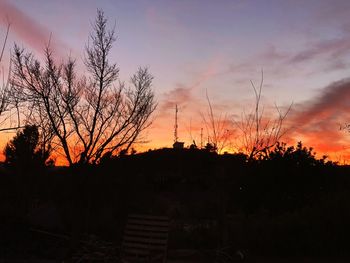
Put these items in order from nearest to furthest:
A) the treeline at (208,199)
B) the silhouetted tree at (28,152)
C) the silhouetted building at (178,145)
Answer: the treeline at (208,199)
the silhouetted tree at (28,152)
the silhouetted building at (178,145)

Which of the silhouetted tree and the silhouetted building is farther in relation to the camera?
the silhouetted building

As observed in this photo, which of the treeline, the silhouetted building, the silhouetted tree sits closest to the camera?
the treeline

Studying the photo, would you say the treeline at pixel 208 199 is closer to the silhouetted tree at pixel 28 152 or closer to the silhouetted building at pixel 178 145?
the silhouetted tree at pixel 28 152

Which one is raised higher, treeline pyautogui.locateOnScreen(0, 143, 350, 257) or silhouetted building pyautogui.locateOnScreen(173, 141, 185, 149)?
silhouetted building pyautogui.locateOnScreen(173, 141, 185, 149)

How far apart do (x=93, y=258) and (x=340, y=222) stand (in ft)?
18.3

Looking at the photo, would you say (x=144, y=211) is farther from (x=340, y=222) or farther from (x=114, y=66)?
(x=340, y=222)

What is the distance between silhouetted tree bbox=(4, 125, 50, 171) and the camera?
1555 centimetres

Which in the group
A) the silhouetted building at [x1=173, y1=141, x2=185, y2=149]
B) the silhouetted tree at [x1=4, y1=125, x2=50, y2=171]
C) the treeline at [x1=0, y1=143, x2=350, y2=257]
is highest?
the silhouetted building at [x1=173, y1=141, x2=185, y2=149]

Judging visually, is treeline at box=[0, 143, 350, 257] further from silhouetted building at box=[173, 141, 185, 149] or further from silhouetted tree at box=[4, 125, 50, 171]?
silhouetted building at box=[173, 141, 185, 149]

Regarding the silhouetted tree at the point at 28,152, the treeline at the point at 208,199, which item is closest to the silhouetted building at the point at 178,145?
the treeline at the point at 208,199

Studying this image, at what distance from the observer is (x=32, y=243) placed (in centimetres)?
1055

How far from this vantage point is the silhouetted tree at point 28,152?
51.0 feet

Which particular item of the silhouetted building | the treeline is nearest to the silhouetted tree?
the treeline

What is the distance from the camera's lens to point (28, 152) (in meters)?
16.8
